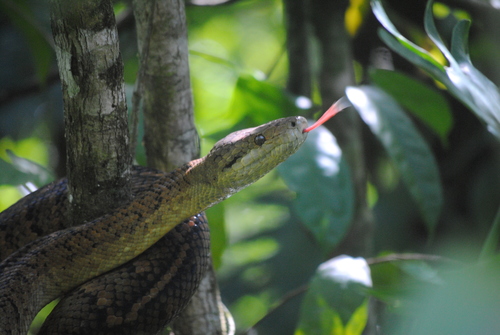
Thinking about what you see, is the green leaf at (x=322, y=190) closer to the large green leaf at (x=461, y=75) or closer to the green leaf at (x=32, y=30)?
the large green leaf at (x=461, y=75)

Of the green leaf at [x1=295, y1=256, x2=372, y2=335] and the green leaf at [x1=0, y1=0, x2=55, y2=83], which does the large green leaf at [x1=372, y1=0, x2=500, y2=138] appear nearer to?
the green leaf at [x1=295, y1=256, x2=372, y2=335]

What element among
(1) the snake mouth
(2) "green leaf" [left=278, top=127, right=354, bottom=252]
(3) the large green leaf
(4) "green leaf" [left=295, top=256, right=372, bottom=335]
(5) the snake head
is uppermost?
(3) the large green leaf

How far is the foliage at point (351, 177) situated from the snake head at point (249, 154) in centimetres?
47

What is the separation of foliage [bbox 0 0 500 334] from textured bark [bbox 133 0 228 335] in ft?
1.13

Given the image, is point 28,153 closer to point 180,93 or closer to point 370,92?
point 180,93

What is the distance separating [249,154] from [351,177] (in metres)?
1.37

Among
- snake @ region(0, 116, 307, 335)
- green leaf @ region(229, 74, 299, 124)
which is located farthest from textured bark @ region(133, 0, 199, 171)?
green leaf @ region(229, 74, 299, 124)

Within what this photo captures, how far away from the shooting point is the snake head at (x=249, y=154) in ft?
5.82

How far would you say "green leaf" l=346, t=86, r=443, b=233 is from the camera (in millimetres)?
2371

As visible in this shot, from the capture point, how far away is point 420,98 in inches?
111

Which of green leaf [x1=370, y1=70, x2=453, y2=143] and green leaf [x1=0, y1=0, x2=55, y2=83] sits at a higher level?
green leaf [x1=0, y1=0, x2=55, y2=83]

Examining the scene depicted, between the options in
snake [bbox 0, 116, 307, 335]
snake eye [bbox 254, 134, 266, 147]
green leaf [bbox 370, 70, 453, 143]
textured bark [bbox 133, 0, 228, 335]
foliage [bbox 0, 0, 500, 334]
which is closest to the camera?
snake [bbox 0, 116, 307, 335]

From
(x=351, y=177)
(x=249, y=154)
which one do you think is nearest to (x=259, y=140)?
(x=249, y=154)

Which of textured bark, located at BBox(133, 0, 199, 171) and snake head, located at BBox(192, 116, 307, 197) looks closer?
snake head, located at BBox(192, 116, 307, 197)
